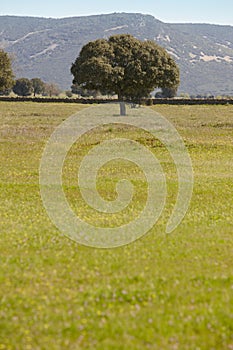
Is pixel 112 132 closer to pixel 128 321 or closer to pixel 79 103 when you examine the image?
pixel 128 321

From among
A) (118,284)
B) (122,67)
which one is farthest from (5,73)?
(118,284)

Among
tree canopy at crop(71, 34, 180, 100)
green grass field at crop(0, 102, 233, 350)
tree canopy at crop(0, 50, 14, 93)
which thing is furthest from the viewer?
tree canopy at crop(0, 50, 14, 93)

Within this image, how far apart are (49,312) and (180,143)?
108 ft

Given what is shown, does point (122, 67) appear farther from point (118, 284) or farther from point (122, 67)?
point (118, 284)

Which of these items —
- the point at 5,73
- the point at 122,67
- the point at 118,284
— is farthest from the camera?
the point at 5,73

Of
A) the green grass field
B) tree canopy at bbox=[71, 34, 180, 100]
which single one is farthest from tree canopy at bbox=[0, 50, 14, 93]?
the green grass field

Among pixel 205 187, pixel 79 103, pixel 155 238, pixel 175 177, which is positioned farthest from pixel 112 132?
pixel 79 103

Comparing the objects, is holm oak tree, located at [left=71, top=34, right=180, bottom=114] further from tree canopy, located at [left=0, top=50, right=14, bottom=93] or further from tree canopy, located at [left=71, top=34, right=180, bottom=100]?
tree canopy, located at [left=0, top=50, right=14, bottom=93]

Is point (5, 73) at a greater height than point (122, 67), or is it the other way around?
point (122, 67)

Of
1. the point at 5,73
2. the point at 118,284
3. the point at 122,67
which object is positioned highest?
the point at 122,67

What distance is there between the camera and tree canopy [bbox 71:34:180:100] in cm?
7250

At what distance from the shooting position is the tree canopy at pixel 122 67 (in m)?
72.5

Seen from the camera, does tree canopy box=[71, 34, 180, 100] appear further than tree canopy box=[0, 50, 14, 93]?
No

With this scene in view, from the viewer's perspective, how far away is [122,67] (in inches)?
2926
